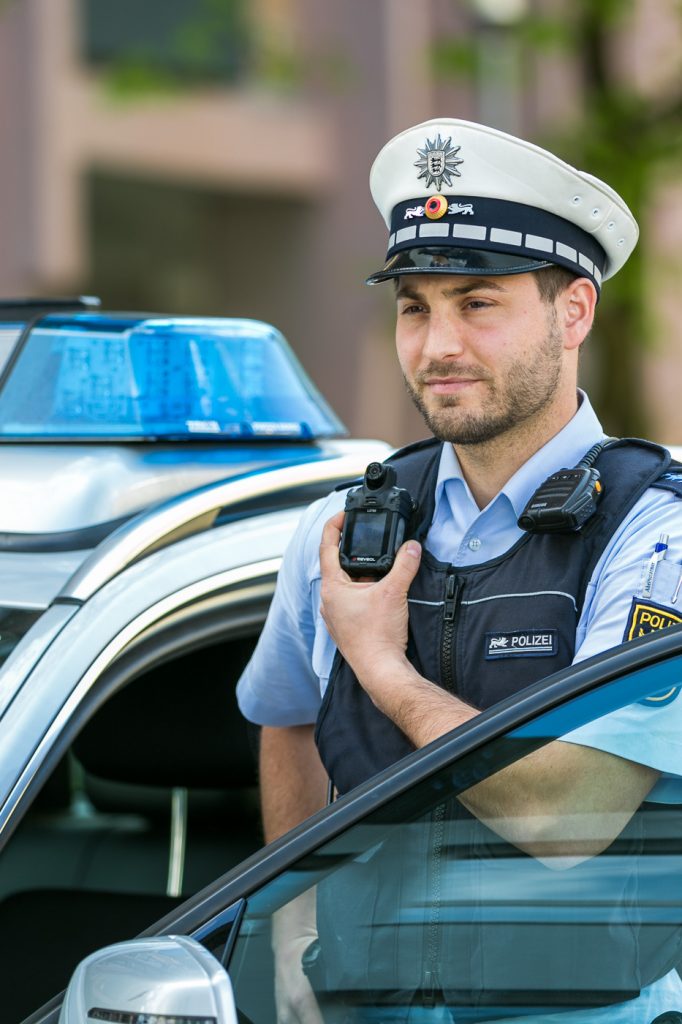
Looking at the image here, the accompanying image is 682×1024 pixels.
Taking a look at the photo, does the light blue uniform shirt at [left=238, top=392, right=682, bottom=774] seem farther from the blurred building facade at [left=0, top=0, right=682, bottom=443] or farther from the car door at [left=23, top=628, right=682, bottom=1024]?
the blurred building facade at [left=0, top=0, right=682, bottom=443]

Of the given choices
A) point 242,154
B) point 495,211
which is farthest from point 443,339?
point 242,154

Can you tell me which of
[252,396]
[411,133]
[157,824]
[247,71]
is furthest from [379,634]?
A: [247,71]

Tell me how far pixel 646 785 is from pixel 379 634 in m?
0.43

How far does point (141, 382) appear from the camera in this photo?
2.35 m

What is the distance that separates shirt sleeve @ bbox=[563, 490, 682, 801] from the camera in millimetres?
1447

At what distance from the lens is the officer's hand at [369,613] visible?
1.78 meters

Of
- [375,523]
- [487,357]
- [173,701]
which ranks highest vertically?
[487,357]

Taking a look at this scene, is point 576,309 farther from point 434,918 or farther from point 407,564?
point 434,918

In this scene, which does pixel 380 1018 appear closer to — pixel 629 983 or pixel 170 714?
pixel 629 983

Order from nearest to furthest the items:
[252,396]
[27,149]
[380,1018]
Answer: [380,1018]
[252,396]
[27,149]

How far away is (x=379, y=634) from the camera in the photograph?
1796 mm

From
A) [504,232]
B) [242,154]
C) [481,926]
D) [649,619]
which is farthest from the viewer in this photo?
[242,154]

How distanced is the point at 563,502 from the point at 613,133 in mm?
8212

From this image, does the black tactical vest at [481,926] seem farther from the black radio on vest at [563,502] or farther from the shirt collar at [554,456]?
the shirt collar at [554,456]
